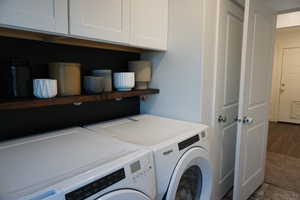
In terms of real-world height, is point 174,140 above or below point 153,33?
below

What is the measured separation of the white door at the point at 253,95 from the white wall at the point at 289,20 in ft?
7.68

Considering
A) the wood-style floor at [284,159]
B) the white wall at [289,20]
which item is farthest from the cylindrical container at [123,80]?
the white wall at [289,20]

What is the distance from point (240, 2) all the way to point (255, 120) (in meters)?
1.13

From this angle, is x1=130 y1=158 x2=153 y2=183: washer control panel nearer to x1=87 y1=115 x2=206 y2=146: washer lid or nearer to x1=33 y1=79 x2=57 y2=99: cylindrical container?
x1=87 y1=115 x2=206 y2=146: washer lid

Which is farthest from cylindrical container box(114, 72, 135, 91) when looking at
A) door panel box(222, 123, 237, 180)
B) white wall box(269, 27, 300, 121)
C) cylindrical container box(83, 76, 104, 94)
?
white wall box(269, 27, 300, 121)

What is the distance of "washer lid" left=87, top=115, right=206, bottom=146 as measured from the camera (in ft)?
3.86

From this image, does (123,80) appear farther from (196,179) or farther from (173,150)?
(196,179)

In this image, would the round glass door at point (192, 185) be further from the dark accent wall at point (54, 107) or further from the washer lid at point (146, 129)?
the dark accent wall at point (54, 107)

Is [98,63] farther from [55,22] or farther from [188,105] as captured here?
[188,105]

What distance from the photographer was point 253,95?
71.7 inches

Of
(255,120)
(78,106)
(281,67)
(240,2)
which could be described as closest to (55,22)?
(78,106)

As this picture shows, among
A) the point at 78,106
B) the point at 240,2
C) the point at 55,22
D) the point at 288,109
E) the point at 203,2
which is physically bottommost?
the point at 288,109

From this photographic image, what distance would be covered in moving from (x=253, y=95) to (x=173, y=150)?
1.14 metres

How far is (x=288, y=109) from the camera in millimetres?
4887
